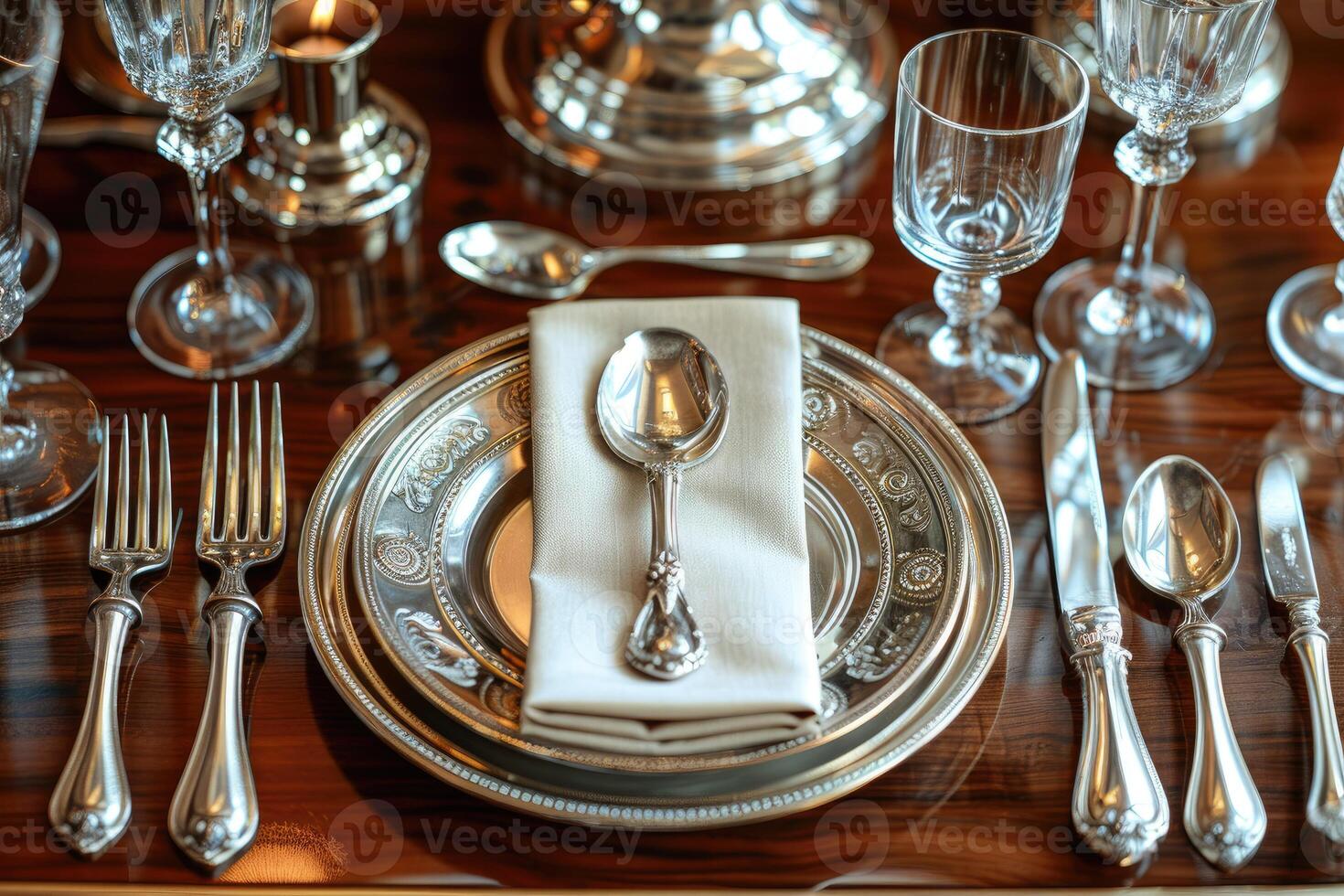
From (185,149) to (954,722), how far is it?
0.45 m

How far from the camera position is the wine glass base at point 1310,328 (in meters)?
0.71

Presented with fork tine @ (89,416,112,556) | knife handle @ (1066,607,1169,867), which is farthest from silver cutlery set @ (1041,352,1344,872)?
fork tine @ (89,416,112,556)

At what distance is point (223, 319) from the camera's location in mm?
715

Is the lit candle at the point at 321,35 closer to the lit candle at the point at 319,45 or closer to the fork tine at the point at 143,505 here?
the lit candle at the point at 319,45

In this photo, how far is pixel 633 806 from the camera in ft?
1.66

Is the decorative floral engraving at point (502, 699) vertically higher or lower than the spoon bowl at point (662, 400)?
lower

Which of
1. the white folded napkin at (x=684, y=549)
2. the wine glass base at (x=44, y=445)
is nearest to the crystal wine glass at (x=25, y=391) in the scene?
the wine glass base at (x=44, y=445)

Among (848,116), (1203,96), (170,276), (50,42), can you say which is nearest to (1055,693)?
(1203,96)

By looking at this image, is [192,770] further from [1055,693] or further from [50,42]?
[50,42]

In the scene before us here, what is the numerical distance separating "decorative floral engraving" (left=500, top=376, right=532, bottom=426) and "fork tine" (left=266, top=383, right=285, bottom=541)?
107 mm

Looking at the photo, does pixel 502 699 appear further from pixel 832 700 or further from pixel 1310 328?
pixel 1310 328

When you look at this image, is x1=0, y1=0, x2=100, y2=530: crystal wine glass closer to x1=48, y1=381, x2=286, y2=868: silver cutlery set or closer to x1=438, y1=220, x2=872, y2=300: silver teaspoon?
x1=48, y1=381, x2=286, y2=868: silver cutlery set

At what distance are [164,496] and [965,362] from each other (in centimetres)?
41

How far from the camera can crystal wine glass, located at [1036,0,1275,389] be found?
63 centimetres
